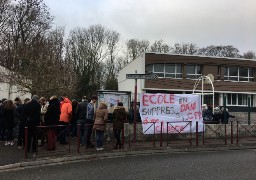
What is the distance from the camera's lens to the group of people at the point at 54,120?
1157 centimetres

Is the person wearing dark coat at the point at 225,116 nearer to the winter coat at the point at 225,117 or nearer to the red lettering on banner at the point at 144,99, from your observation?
the winter coat at the point at 225,117

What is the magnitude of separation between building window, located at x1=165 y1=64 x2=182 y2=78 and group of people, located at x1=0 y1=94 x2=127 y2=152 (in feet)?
97.2

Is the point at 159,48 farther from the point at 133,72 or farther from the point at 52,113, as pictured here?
the point at 52,113

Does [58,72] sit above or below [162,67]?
below

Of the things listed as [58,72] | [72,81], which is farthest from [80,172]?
[72,81]

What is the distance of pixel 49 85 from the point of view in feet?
77.7

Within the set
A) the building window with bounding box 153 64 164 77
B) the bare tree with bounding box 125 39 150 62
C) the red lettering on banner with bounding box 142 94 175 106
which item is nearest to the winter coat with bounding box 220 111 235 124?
Answer: the red lettering on banner with bounding box 142 94 175 106

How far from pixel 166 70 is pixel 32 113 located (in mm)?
32659

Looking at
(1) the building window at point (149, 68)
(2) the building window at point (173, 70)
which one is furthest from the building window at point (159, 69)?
(2) the building window at point (173, 70)

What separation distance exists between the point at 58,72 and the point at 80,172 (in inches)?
676

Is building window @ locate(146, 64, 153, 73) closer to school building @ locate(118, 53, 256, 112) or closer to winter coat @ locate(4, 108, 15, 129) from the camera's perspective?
school building @ locate(118, 53, 256, 112)

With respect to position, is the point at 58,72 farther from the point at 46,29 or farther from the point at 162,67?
the point at 162,67

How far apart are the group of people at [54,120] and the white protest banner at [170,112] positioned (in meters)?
2.16

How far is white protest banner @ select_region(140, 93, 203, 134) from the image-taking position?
14.9 meters
